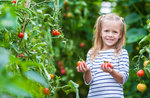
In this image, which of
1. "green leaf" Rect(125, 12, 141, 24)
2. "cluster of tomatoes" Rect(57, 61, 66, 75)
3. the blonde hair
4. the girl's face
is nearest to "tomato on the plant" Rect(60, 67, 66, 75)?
"cluster of tomatoes" Rect(57, 61, 66, 75)

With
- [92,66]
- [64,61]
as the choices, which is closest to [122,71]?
[92,66]

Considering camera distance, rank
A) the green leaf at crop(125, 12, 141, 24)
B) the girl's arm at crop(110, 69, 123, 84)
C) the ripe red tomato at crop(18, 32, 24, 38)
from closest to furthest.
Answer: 1. the ripe red tomato at crop(18, 32, 24, 38)
2. the girl's arm at crop(110, 69, 123, 84)
3. the green leaf at crop(125, 12, 141, 24)

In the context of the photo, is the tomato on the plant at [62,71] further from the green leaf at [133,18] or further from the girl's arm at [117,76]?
the girl's arm at [117,76]

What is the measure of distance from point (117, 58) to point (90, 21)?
1.61 metres

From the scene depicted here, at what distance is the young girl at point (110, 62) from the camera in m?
1.42

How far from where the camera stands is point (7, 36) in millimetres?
1030

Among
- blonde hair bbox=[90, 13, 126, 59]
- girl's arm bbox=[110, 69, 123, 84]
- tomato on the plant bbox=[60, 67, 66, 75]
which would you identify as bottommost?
tomato on the plant bbox=[60, 67, 66, 75]

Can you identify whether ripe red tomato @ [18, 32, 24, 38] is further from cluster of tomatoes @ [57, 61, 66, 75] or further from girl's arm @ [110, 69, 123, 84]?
cluster of tomatoes @ [57, 61, 66, 75]

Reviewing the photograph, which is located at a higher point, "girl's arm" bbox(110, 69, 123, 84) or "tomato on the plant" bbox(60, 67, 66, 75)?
"girl's arm" bbox(110, 69, 123, 84)

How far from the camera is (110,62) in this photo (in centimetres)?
147

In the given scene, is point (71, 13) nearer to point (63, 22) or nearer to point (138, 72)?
point (63, 22)

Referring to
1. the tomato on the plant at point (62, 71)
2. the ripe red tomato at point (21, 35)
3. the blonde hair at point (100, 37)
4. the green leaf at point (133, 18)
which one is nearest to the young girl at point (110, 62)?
the blonde hair at point (100, 37)

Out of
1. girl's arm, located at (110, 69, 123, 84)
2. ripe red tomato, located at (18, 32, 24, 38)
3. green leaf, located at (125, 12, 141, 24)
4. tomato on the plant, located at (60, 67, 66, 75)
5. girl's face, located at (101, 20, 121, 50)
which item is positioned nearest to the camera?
ripe red tomato, located at (18, 32, 24, 38)

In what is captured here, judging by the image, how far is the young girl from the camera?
1415mm
